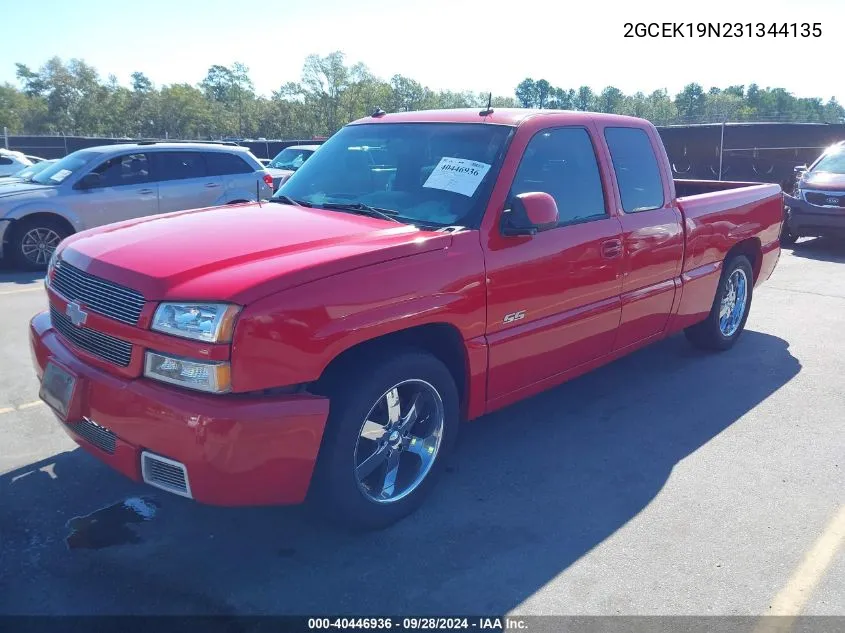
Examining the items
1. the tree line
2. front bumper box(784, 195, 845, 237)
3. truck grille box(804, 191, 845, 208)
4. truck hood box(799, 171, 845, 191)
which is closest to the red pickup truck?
front bumper box(784, 195, 845, 237)

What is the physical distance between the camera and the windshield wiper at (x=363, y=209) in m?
3.83

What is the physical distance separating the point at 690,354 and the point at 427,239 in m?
3.74

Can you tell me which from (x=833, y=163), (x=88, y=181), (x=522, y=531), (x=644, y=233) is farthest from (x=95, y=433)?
(x=833, y=163)

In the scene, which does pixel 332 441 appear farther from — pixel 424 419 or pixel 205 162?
pixel 205 162

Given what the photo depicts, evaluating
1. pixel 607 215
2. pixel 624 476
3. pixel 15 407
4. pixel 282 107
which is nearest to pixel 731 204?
pixel 607 215

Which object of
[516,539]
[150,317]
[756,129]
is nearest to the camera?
[150,317]

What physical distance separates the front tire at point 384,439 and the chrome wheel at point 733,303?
3565mm

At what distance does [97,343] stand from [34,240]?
7.73 metres

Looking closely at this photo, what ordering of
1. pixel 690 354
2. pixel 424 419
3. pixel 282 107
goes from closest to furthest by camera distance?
pixel 424 419, pixel 690 354, pixel 282 107

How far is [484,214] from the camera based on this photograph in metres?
3.69

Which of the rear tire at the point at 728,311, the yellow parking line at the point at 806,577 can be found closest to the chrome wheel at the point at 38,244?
the rear tire at the point at 728,311

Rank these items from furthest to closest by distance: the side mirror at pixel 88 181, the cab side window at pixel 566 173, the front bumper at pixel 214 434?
1. the side mirror at pixel 88 181
2. the cab side window at pixel 566 173
3. the front bumper at pixel 214 434

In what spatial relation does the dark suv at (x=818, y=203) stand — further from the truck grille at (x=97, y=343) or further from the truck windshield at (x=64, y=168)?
the truck grille at (x=97, y=343)

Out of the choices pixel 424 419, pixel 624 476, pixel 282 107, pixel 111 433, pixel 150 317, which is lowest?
pixel 624 476
